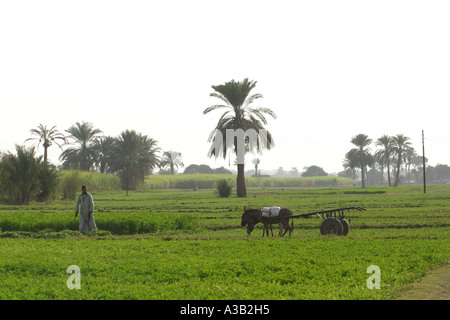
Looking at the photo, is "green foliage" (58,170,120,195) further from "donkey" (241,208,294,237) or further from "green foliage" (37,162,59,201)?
"donkey" (241,208,294,237)

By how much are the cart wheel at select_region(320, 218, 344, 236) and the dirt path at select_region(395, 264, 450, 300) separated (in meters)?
5.90

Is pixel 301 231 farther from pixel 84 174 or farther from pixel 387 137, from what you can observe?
pixel 387 137

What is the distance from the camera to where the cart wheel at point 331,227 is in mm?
15703

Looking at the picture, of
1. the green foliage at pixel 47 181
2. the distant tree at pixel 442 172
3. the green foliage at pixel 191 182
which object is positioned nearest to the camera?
the green foliage at pixel 47 181

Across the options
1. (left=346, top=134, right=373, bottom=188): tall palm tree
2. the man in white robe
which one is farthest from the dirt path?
(left=346, top=134, right=373, bottom=188): tall palm tree

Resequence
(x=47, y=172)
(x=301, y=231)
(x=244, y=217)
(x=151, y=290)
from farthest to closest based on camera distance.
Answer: (x=47, y=172)
(x=301, y=231)
(x=244, y=217)
(x=151, y=290)

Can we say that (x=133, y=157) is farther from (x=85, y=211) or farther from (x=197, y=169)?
(x=197, y=169)

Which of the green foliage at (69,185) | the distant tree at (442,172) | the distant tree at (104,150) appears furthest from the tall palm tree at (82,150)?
the distant tree at (442,172)

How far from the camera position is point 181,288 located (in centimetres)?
Answer: 813

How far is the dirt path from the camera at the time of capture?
8016 mm

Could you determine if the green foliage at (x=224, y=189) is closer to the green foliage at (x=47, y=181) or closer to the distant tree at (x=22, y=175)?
the green foliage at (x=47, y=181)

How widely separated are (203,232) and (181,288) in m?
10.5

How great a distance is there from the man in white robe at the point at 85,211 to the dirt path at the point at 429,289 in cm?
1223
